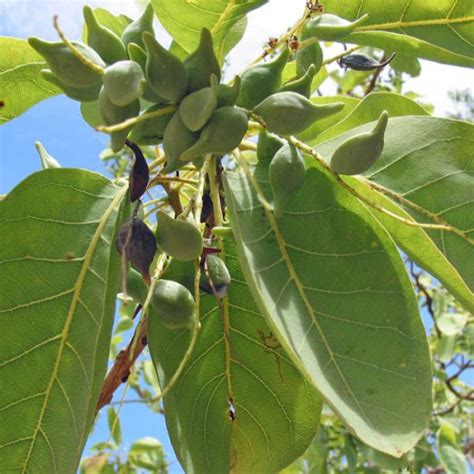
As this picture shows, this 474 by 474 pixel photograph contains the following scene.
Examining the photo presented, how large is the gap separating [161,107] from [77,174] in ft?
0.88

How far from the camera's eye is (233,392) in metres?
1.52

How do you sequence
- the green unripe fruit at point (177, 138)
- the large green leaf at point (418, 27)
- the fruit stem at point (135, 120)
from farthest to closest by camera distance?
the large green leaf at point (418, 27) → the green unripe fruit at point (177, 138) → the fruit stem at point (135, 120)

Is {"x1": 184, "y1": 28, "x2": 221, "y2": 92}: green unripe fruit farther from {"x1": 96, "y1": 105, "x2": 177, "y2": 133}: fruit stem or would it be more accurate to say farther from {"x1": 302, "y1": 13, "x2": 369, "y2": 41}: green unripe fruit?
{"x1": 302, "y1": 13, "x2": 369, "y2": 41}: green unripe fruit

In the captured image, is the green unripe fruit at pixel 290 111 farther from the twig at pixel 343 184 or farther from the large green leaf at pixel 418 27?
the large green leaf at pixel 418 27

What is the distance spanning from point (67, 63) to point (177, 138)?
186mm

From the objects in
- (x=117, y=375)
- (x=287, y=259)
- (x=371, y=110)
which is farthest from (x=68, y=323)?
(x=371, y=110)

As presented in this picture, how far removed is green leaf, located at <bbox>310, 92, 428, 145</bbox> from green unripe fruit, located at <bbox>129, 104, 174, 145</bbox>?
406 mm

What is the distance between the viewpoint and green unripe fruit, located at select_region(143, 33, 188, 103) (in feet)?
3.57

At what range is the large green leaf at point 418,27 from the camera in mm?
1443

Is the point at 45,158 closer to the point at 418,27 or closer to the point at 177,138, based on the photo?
the point at 177,138

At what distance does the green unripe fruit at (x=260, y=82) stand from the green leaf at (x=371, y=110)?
12.9 inches

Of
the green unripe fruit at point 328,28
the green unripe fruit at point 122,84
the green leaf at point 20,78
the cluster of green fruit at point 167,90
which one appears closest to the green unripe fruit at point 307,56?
the green unripe fruit at point 328,28

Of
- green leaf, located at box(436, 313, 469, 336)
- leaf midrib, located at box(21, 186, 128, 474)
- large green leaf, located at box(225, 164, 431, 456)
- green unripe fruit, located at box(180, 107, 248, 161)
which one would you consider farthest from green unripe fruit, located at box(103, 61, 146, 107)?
green leaf, located at box(436, 313, 469, 336)

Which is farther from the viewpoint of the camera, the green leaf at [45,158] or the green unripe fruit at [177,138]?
the green leaf at [45,158]
